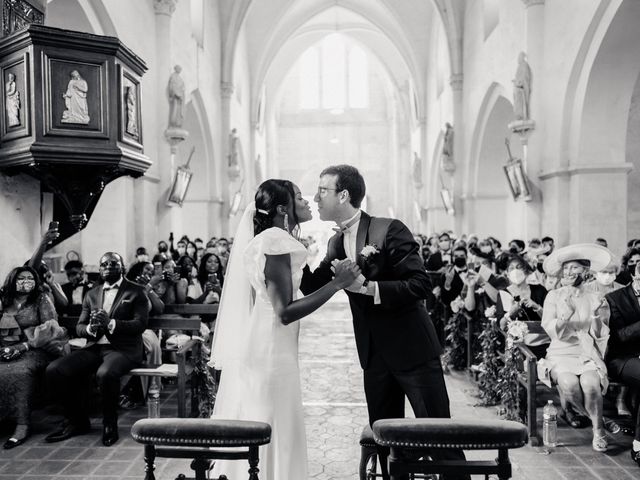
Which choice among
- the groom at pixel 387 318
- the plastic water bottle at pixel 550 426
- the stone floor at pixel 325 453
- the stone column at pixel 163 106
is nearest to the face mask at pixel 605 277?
the stone floor at pixel 325 453

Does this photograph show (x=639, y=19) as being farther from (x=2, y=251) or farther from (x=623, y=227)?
(x=2, y=251)

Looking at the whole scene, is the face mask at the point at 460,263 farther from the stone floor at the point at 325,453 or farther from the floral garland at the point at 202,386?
the floral garland at the point at 202,386

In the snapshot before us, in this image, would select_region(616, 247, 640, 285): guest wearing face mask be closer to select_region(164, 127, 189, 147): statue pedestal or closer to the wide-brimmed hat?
the wide-brimmed hat

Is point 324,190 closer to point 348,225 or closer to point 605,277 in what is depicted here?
point 348,225

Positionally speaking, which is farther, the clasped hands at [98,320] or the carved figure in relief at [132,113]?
the carved figure in relief at [132,113]

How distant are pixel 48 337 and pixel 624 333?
4.89 meters

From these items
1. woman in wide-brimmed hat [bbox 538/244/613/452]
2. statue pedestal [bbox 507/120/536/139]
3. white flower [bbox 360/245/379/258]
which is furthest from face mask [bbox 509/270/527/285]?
statue pedestal [bbox 507/120/536/139]

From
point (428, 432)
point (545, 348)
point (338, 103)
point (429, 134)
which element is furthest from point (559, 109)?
point (338, 103)

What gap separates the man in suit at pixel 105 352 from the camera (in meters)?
5.09

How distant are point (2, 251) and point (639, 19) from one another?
862cm

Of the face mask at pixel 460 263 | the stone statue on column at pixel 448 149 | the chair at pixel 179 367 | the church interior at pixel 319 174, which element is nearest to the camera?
the chair at pixel 179 367

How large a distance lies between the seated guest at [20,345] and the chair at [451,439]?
12.4 feet

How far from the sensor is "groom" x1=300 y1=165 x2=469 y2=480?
9.64 feet

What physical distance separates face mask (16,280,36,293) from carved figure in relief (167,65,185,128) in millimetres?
8066
